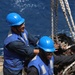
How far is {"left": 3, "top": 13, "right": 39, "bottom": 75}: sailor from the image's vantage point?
571cm

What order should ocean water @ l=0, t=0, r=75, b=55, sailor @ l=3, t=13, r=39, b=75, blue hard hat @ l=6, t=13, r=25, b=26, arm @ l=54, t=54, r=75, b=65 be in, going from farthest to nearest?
ocean water @ l=0, t=0, r=75, b=55 < blue hard hat @ l=6, t=13, r=25, b=26 < sailor @ l=3, t=13, r=39, b=75 < arm @ l=54, t=54, r=75, b=65

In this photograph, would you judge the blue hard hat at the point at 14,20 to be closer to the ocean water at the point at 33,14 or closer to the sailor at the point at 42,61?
the sailor at the point at 42,61

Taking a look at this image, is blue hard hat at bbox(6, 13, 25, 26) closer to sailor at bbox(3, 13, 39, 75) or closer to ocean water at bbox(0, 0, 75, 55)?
sailor at bbox(3, 13, 39, 75)

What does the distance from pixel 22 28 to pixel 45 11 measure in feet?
50.1

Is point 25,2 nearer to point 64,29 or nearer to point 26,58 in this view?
point 64,29

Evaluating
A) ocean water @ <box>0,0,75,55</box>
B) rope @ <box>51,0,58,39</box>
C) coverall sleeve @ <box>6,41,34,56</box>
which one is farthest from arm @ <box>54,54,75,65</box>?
ocean water @ <box>0,0,75,55</box>

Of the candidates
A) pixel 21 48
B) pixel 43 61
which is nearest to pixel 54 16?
pixel 21 48

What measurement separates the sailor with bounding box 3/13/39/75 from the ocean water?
12.0m

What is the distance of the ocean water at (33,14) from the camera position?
18.7 metres

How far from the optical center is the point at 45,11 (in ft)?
68.8

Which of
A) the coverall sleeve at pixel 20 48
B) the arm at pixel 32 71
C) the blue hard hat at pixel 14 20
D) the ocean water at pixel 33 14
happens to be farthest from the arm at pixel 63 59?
the ocean water at pixel 33 14

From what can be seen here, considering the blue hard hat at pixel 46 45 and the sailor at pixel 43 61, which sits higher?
the blue hard hat at pixel 46 45

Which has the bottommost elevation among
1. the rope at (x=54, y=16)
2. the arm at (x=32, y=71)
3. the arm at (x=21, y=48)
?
the arm at (x=32, y=71)

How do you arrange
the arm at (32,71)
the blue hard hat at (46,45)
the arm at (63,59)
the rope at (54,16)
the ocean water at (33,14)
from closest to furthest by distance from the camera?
the arm at (32,71) < the blue hard hat at (46,45) < the arm at (63,59) < the rope at (54,16) < the ocean water at (33,14)
